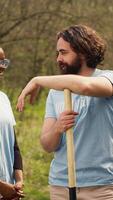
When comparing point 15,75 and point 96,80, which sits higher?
point 96,80

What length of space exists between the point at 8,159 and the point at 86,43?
922 mm

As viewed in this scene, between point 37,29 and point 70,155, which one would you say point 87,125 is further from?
point 37,29

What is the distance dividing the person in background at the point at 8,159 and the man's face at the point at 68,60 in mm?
577

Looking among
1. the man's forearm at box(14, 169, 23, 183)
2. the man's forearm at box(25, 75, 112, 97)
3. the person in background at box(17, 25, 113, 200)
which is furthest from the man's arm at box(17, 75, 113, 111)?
the man's forearm at box(14, 169, 23, 183)

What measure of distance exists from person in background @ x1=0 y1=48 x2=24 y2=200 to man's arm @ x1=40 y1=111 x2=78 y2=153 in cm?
38

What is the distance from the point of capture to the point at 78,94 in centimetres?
334

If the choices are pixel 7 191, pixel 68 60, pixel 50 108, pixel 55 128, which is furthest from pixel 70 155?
pixel 7 191

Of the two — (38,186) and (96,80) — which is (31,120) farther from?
(96,80)

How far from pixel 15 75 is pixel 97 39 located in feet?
18.9

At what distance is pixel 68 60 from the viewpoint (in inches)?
139

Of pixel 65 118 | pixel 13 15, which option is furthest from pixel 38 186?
pixel 65 118

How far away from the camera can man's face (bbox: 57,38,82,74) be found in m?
3.53

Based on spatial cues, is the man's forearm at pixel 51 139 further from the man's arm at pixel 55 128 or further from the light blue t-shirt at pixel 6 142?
the light blue t-shirt at pixel 6 142

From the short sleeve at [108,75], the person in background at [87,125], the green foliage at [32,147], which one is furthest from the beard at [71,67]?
the green foliage at [32,147]
